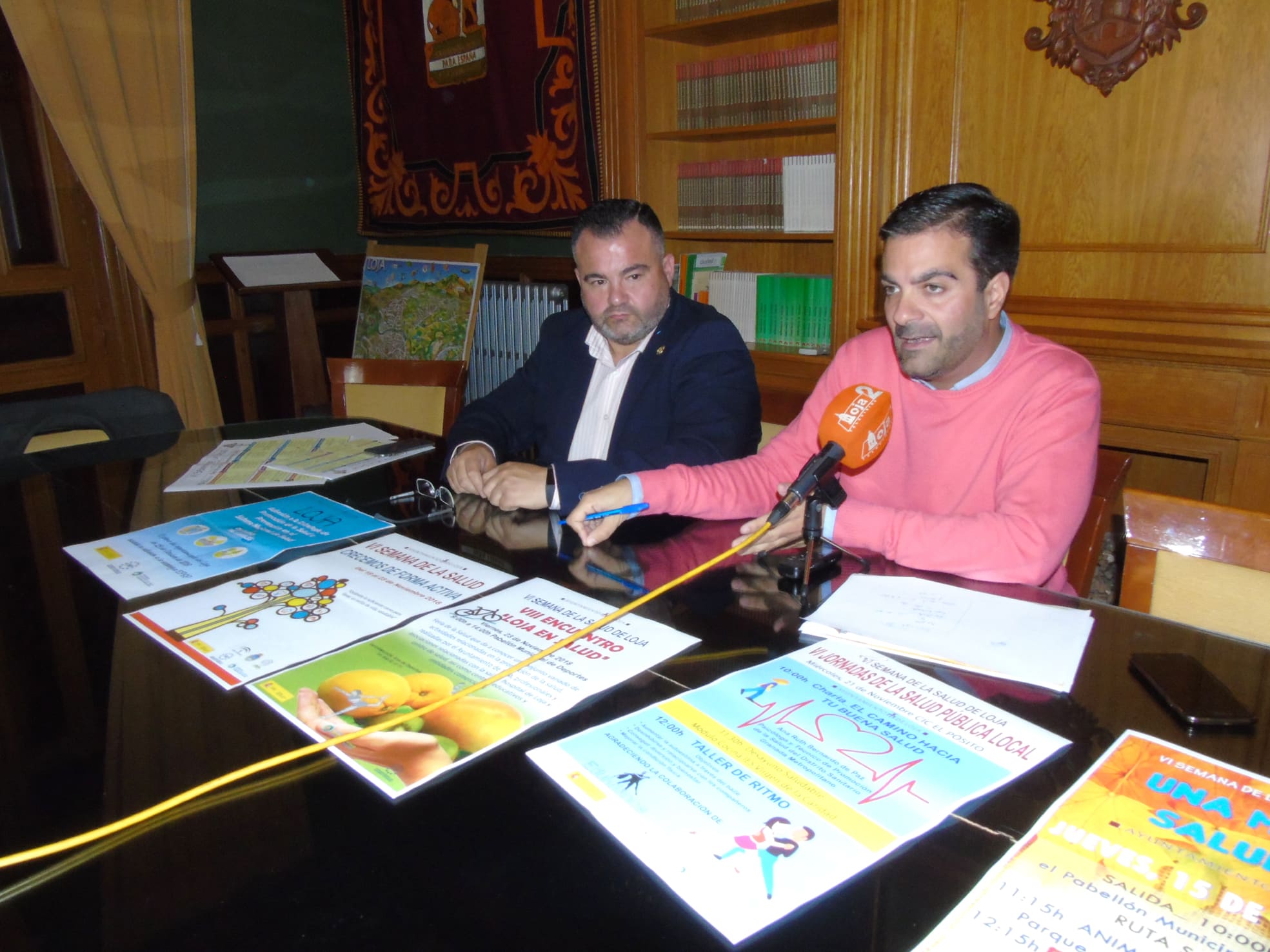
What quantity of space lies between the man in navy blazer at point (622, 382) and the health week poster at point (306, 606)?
14.1 inches

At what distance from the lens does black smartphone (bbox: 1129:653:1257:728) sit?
83 centimetres

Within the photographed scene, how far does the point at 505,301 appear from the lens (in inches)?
162

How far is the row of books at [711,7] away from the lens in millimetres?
2900

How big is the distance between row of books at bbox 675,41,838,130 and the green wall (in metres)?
0.93

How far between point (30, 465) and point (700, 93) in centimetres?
241

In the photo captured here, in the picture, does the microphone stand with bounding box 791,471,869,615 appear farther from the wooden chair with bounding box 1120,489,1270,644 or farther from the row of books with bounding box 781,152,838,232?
the row of books with bounding box 781,152,838,232

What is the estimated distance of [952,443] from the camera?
1517 millimetres

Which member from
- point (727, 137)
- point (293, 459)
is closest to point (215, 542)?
point (293, 459)

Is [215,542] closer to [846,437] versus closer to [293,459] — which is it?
[293,459]

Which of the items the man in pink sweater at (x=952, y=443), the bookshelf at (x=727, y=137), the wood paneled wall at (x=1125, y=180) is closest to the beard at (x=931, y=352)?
the man in pink sweater at (x=952, y=443)

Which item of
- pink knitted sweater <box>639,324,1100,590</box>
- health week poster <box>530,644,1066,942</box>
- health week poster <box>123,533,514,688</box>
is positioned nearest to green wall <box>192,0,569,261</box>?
pink knitted sweater <box>639,324,1100,590</box>

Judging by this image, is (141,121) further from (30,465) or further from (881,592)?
(881,592)

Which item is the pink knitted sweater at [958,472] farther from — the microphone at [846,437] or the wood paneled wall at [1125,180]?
the wood paneled wall at [1125,180]

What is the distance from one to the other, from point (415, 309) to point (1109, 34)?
2686mm
